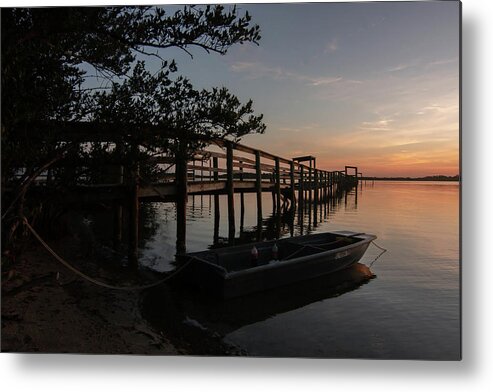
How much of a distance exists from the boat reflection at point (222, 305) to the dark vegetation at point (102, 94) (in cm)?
180

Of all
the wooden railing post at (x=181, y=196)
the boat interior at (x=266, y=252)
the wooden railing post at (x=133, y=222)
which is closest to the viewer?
the wooden railing post at (x=133, y=222)

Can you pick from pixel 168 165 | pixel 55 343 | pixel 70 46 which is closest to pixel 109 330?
pixel 55 343

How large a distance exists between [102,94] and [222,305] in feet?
9.45

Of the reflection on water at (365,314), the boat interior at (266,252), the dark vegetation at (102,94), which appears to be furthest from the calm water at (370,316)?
the dark vegetation at (102,94)

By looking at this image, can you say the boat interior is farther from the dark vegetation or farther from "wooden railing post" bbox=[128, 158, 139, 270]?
the dark vegetation

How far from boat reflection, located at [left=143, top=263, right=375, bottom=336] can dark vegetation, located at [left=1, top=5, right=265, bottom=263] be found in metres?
1.80

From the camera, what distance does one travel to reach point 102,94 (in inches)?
148

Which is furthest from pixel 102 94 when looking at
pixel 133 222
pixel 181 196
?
pixel 181 196

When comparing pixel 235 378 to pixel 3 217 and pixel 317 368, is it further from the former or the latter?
pixel 3 217

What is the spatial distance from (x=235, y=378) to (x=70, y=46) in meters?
3.52

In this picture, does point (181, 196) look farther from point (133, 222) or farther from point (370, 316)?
point (370, 316)

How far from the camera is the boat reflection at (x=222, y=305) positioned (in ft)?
15.0

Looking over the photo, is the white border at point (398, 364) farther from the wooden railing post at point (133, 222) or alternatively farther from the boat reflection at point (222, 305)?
the wooden railing post at point (133, 222)

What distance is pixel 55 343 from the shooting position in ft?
12.3
